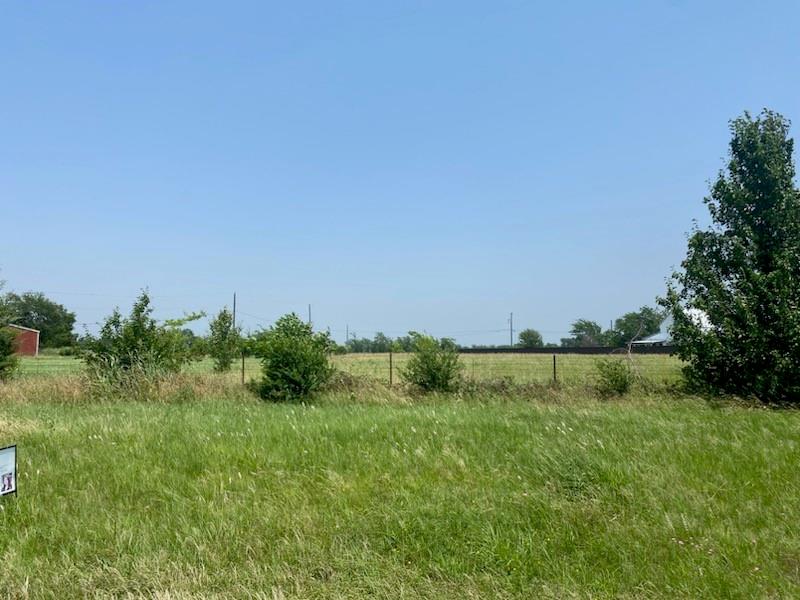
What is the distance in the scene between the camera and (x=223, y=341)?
25375 millimetres

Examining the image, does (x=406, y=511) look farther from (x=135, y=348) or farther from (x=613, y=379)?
(x=135, y=348)

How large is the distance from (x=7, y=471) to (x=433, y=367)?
385 inches

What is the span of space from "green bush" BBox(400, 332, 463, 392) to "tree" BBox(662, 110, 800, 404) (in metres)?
5.21

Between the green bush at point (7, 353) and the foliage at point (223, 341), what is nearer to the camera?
the green bush at point (7, 353)

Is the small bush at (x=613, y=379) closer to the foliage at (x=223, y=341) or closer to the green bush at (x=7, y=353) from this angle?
the foliage at (x=223, y=341)

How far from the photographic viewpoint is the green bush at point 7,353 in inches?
601

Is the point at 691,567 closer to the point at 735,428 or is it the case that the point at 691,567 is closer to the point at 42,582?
the point at 42,582

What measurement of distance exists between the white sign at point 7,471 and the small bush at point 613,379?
11164mm

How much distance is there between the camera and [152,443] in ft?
21.4

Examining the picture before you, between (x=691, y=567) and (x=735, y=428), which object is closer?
(x=691, y=567)

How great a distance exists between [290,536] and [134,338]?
37.7ft

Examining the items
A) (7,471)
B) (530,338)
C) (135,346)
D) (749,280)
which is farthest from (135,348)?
(530,338)

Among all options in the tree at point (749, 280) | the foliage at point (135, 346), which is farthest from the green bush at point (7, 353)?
the tree at point (749, 280)

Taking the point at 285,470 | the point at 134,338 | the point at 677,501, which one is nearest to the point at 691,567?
the point at 677,501
